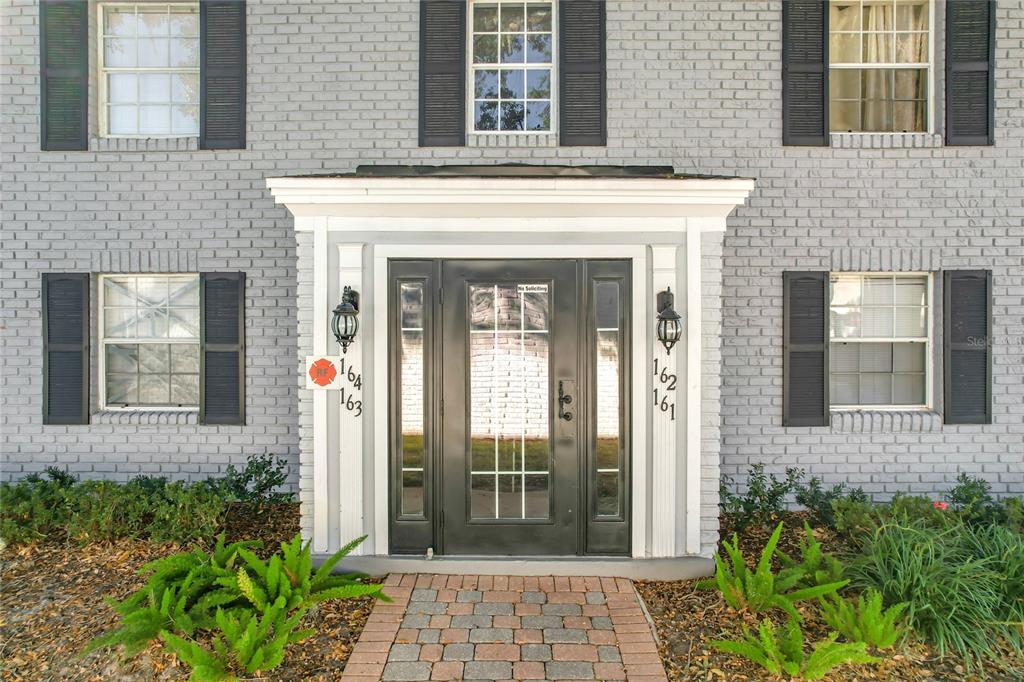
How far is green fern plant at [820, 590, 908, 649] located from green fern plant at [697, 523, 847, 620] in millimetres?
102

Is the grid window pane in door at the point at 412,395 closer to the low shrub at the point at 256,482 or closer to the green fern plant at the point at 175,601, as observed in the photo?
the green fern plant at the point at 175,601

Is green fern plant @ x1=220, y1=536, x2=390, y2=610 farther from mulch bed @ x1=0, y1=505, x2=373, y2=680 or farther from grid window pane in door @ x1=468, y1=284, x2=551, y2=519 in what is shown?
grid window pane in door @ x1=468, y1=284, x2=551, y2=519

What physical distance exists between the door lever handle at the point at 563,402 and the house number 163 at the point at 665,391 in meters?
0.63

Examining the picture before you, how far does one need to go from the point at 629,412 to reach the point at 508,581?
1.50 m

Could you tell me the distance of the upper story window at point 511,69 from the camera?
5.67 meters

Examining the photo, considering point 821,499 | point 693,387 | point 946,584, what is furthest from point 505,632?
point 821,499

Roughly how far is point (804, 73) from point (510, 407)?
4256 mm

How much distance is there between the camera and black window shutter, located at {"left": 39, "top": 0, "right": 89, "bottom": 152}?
563cm

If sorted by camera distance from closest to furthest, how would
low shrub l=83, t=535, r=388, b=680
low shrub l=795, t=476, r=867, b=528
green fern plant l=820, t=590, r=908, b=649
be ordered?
low shrub l=83, t=535, r=388, b=680 → green fern plant l=820, t=590, r=908, b=649 → low shrub l=795, t=476, r=867, b=528

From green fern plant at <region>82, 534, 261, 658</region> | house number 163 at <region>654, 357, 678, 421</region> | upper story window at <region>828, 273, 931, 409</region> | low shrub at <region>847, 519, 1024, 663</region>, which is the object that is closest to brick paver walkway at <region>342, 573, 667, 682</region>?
green fern plant at <region>82, 534, 261, 658</region>

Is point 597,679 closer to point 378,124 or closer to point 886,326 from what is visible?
point 886,326

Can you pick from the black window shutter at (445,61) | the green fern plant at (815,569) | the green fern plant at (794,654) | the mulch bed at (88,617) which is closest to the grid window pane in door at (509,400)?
the mulch bed at (88,617)

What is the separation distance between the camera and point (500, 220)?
168 inches

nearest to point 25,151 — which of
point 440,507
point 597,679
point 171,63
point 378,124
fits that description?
point 171,63
